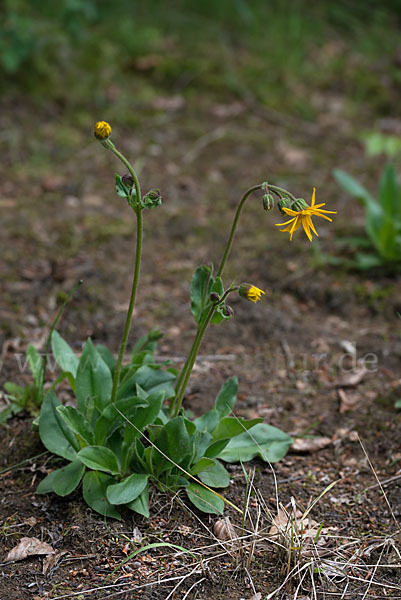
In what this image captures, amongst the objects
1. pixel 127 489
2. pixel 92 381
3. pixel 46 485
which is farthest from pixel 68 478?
pixel 92 381

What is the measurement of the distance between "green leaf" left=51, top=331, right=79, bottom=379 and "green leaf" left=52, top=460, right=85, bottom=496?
381 millimetres

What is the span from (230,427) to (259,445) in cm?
20

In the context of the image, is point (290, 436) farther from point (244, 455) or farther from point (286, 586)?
point (286, 586)

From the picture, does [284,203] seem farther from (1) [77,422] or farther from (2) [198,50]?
(2) [198,50]

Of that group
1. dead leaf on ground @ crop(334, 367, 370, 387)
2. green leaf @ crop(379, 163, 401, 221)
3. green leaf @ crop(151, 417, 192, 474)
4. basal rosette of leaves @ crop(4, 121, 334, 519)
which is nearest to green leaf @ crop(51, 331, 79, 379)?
basal rosette of leaves @ crop(4, 121, 334, 519)

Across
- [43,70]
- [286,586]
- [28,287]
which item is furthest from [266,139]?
[286,586]

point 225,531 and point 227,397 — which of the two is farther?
point 227,397

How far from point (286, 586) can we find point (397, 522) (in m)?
0.48

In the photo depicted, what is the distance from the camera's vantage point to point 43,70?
5.01 m

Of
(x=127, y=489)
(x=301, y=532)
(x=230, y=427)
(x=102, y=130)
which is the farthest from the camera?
(x=230, y=427)

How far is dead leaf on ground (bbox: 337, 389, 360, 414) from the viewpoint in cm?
262

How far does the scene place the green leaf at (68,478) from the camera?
1.96 metres

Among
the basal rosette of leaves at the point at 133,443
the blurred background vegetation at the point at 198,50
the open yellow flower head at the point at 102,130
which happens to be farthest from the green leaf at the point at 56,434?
the blurred background vegetation at the point at 198,50

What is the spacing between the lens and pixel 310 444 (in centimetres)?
242
